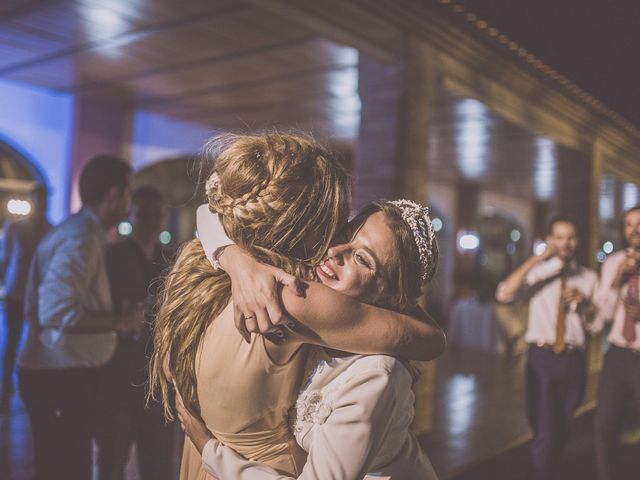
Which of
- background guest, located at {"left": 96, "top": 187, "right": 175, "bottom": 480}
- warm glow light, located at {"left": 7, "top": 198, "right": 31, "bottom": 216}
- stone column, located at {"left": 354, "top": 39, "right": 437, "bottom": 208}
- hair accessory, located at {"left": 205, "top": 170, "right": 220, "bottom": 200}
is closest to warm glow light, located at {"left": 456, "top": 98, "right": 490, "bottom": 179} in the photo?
stone column, located at {"left": 354, "top": 39, "right": 437, "bottom": 208}

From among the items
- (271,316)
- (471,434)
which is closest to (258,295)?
(271,316)

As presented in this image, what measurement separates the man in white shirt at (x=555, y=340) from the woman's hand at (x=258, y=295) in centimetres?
274

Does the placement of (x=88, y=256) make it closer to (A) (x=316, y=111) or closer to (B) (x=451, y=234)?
(A) (x=316, y=111)

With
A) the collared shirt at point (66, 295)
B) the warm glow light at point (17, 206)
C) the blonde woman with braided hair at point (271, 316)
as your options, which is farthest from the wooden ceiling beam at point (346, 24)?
the warm glow light at point (17, 206)

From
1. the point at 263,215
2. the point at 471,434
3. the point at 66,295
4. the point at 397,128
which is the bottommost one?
the point at 471,434

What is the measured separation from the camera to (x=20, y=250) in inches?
175

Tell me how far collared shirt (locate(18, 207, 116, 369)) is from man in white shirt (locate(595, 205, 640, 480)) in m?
2.64

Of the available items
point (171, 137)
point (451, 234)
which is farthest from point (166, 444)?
point (451, 234)

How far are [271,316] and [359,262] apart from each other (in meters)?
0.23

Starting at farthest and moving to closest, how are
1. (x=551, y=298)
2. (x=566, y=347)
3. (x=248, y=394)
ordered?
(x=551, y=298) < (x=566, y=347) < (x=248, y=394)

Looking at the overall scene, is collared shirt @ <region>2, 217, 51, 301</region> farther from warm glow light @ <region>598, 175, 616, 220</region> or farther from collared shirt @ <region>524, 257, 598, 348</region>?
warm glow light @ <region>598, 175, 616, 220</region>

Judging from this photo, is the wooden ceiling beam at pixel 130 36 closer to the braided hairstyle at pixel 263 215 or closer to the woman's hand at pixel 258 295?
the braided hairstyle at pixel 263 215

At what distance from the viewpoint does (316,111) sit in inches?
283

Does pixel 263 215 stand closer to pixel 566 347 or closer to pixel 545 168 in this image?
pixel 566 347
